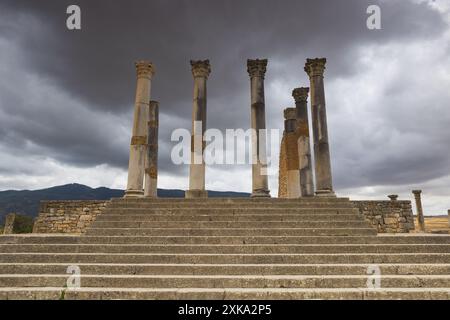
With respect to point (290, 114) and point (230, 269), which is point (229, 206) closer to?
point (230, 269)

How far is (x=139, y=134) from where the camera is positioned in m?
14.6

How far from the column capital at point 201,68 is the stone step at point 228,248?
10233 mm

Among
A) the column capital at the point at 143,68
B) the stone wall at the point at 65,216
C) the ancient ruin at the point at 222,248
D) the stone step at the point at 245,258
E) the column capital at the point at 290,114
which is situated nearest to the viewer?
the ancient ruin at the point at 222,248

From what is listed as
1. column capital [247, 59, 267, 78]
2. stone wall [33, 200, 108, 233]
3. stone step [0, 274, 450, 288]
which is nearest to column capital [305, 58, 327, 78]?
column capital [247, 59, 267, 78]

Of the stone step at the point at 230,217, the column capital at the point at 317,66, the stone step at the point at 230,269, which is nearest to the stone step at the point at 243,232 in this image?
the stone step at the point at 230,217

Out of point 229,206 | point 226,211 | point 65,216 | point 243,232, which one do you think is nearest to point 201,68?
point 229,206

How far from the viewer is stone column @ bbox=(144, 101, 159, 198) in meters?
18.7

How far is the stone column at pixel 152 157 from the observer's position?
18663 millimetres

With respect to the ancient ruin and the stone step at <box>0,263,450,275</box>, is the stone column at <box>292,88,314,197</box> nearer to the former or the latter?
the ancient ruin

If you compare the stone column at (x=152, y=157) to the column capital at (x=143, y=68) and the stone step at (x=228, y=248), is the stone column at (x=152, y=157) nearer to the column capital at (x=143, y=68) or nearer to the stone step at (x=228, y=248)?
the column capital at (x=143, y=68)

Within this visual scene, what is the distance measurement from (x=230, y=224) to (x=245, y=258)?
247 centimetres
